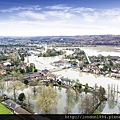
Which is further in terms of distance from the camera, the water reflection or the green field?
the water reflection

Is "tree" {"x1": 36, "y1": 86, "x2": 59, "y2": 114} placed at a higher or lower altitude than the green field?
higher

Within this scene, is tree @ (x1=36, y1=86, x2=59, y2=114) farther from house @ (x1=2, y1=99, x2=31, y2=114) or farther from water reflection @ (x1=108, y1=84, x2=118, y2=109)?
water reflection @ (x1=108, y1=84, x2=118, y2=109)

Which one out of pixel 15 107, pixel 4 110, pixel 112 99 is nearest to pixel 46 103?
pixel 15 107

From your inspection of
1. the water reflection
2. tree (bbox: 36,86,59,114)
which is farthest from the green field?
the water reflection

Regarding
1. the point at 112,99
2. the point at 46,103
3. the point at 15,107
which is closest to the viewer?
the point at 46,103

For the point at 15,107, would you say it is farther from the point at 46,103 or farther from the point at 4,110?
the point at 46,103

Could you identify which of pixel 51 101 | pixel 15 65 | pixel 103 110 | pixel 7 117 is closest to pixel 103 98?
pixel 103 110

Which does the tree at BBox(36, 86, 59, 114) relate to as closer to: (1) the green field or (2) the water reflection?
(1) the green field

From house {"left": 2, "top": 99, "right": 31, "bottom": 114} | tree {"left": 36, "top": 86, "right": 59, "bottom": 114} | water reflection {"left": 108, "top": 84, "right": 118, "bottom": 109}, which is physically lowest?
water reflection {"left": 108, "top": 84, "right": 118, "bottom": 109}

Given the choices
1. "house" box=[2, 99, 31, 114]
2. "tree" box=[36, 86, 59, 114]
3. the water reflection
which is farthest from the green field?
the water reflection

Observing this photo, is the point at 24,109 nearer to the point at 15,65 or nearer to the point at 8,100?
the point at 8,100

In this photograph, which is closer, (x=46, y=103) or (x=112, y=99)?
(x=46, y=103)

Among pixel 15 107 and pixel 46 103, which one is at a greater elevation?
pixel 46 103
